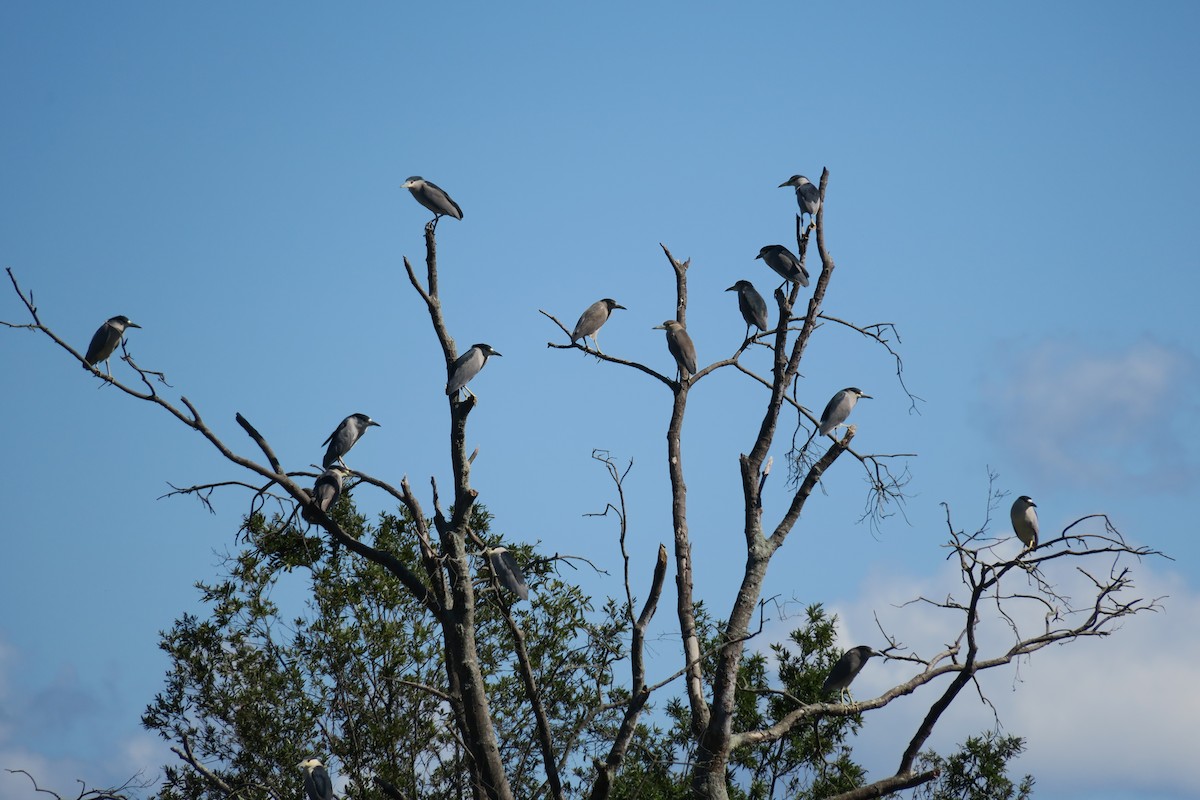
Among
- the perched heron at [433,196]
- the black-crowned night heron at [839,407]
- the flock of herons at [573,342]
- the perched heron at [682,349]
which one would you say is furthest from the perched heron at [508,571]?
the perched heron at [433,196]

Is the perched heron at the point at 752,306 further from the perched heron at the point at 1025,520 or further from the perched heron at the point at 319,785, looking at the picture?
the perched heron at the point at 319,785

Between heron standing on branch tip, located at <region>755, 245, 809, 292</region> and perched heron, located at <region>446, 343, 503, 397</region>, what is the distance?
2.88 m

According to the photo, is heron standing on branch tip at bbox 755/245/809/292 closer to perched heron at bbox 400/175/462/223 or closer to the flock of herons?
the flock of herons

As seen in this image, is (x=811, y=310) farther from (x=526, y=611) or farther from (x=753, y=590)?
(x=526, y=611)

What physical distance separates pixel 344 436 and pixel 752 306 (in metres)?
4.42

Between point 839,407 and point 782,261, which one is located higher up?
point 782,261

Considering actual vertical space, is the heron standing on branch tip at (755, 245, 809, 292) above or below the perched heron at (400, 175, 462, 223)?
below

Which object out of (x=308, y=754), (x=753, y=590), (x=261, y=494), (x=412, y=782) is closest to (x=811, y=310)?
(x=753, y=590)

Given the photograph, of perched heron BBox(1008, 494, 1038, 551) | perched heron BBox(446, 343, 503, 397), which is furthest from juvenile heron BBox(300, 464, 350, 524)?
perched heron BBox(1008, 494, 1038, 551)

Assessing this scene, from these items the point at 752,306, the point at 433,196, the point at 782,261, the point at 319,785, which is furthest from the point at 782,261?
the point at 319,785

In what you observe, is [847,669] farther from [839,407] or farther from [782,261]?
[782,261]

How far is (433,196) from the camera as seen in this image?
13.2m

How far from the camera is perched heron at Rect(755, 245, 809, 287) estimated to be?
11.6 m

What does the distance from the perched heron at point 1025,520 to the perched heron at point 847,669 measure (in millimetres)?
2309
